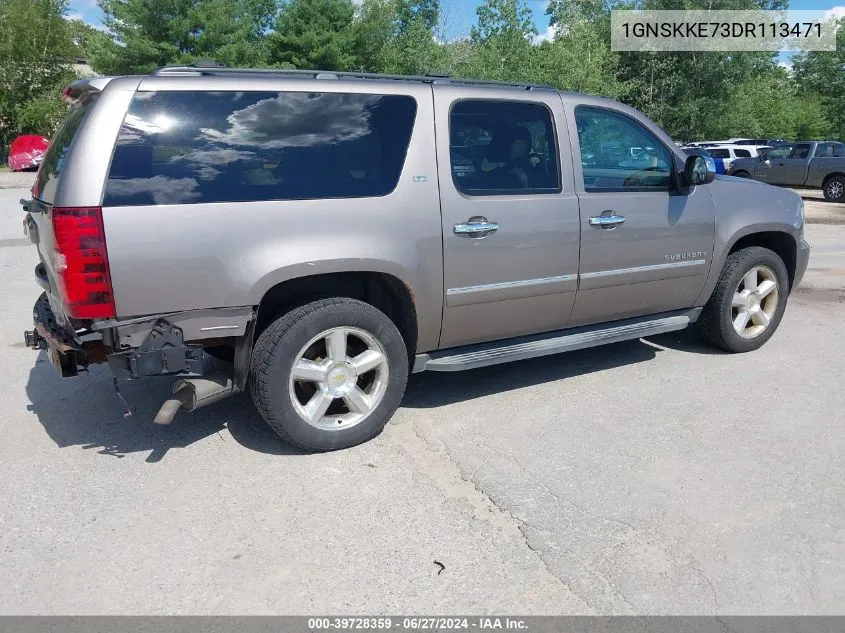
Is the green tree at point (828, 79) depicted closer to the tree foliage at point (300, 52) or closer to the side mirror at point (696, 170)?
the tree foliage at point (300, 52)

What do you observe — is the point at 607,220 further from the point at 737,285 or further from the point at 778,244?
the point at 778,244

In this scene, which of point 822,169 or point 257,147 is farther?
point 822,169

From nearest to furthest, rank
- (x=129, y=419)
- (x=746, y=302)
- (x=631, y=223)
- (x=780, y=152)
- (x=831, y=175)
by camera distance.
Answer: (x=129, y=419), (x=631, y=223), (x=746, y=302), (x=831, y=175), (x=780, y=152)

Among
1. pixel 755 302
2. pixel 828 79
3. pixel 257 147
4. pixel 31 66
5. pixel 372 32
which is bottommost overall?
pixel 755 302

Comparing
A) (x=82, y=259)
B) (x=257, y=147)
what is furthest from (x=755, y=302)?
(x=82, y=259)

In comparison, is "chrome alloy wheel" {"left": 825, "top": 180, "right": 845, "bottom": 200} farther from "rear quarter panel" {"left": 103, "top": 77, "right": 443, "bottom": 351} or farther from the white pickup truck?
"rear quarter panel" {"left": 103, "top": 77, "right": 443, "bottom": 351}

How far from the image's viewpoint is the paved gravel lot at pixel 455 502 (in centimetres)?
285

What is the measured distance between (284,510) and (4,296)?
583 centimetres

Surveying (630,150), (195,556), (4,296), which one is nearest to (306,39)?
(4,296)

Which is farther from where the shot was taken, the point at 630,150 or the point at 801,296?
the point at 801,296

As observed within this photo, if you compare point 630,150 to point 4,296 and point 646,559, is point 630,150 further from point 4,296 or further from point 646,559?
point 4,296

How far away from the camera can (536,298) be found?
4.59 metres

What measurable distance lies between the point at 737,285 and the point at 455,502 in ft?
10.5

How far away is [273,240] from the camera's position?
3658 millimetres
